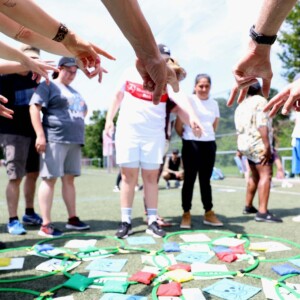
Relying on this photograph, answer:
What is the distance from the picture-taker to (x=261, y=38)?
1.51 meters

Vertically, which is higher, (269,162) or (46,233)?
(269,162)

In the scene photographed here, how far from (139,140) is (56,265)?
139 centimetres

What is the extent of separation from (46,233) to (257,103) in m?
2.74

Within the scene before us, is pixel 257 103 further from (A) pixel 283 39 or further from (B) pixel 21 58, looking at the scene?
(A) pixel 283 39

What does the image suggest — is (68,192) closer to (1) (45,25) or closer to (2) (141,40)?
(1) (45,25)

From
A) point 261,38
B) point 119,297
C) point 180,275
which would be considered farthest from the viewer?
point 180,275

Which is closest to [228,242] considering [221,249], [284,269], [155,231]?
[221,249]

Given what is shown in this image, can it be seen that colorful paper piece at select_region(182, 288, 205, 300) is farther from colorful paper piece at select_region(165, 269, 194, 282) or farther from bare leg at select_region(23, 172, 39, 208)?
bare leg at select_region(23, 172, 39, 208)

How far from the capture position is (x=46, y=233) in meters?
3.18

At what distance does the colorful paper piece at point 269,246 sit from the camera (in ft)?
8.65

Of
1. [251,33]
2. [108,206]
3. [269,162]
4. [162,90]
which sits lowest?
[108,206]

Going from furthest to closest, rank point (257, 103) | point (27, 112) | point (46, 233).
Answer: point (257, 103)
point (27, 112)
point (46, 233)

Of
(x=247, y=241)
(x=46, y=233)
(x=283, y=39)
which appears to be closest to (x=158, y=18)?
(x=247, y=241)

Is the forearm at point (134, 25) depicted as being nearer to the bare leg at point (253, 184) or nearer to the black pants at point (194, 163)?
the black pants at point (194, 163)
